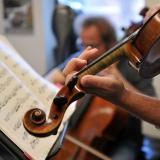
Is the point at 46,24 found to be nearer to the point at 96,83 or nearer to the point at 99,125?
the point at 99,125

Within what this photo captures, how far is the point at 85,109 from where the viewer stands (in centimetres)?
159

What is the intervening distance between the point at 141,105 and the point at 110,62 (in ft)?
0.38

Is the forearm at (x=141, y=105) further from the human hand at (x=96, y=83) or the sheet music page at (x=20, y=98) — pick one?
the sheet music page at (x=20, y=98)

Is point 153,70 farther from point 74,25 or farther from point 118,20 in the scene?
point 118,20

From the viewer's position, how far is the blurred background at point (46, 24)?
2.54 meters

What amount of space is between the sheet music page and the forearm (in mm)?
163

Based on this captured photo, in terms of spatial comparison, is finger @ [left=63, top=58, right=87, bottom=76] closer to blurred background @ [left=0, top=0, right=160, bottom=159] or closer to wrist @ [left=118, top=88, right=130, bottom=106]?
wrist @ [left=118, top=88, right=130, bottom=106]

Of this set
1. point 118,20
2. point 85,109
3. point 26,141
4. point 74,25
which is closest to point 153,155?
point 85,109

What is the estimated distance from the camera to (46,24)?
261 centimetres

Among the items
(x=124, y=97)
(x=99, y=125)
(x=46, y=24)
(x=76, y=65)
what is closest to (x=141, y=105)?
(x=124, y=97)

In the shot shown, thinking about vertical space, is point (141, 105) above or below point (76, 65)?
below

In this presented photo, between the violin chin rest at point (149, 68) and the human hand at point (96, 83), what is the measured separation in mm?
49

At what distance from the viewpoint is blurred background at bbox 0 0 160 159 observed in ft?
8.34

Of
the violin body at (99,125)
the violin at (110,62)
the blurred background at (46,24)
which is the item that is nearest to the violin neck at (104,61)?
the violin at (110,62)
